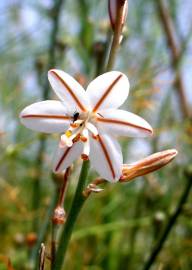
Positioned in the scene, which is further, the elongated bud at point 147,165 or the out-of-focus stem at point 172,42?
the out-of-focus stem at point 172,42

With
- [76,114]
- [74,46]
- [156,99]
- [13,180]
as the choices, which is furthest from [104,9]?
[76,114]

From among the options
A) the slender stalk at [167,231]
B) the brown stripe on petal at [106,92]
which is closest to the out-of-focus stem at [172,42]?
the slender stalk at [167,231]

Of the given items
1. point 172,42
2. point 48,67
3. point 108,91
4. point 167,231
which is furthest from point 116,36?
point 172,42

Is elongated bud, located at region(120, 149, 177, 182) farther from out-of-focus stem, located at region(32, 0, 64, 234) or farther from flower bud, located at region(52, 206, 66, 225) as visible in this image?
out-of-focus stem, located at region(32, 0, 64, 234)

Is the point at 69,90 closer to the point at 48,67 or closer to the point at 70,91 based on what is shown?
the point at 70,91

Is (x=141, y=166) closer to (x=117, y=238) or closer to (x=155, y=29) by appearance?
(x=117, y=238)

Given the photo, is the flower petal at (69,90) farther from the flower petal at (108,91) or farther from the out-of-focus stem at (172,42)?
the out-of-focus stem at (172,42)
